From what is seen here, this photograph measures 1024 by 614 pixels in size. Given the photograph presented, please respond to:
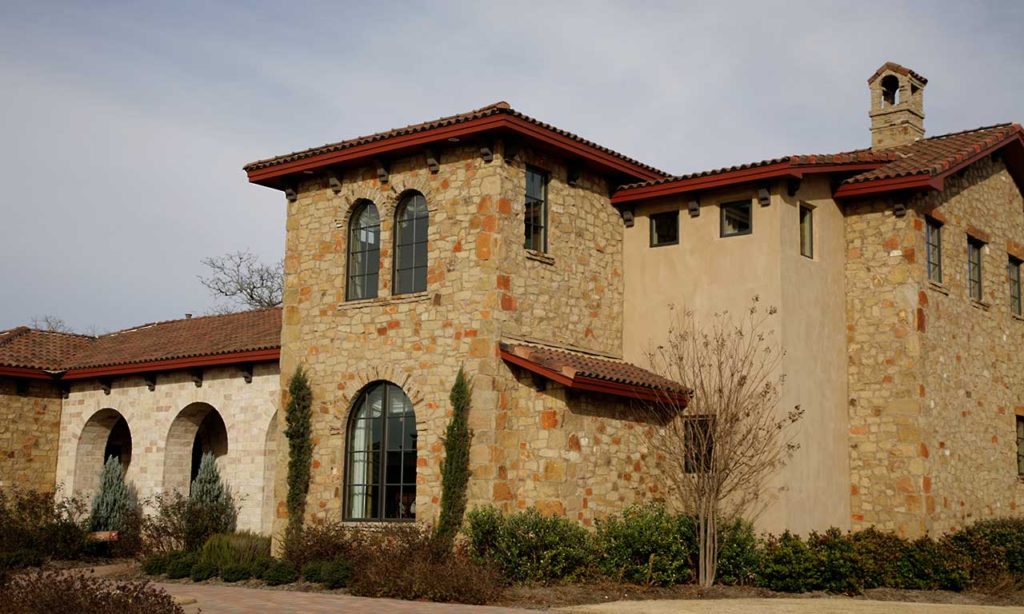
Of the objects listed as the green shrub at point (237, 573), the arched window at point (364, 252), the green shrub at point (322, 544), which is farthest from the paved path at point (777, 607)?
the arched window at point (364, 252)

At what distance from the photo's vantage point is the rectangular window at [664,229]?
66.3ft

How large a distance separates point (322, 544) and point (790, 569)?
23.4 ft

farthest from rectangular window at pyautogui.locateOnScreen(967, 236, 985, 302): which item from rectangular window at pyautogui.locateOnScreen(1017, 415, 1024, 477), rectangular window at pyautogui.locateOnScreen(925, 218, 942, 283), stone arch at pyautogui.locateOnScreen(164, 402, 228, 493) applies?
stone arch at pyautogui.locateOnScreen(164, 402, 228, 493)

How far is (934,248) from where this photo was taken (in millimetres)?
20531

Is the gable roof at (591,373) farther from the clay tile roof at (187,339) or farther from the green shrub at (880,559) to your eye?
the clay tile roof at (187,339)

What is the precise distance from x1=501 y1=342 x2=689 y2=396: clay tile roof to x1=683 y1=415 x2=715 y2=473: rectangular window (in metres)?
0.58

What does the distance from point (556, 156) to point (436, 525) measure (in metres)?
6.26

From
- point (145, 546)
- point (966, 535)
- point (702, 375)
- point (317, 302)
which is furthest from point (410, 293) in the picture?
point (966, 535)

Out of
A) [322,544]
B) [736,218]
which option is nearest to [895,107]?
[736,218]

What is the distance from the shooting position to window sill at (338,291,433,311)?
18.5 meters

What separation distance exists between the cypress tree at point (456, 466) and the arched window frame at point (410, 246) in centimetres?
216

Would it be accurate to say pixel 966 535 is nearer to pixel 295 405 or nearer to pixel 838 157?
pixel 838 157

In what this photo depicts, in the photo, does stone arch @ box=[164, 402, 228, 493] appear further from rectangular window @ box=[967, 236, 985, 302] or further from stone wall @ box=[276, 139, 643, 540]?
rectangular window @ box=[967, 236, 985, 302]

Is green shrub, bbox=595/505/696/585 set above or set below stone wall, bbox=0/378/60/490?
below
